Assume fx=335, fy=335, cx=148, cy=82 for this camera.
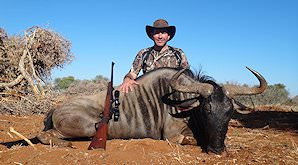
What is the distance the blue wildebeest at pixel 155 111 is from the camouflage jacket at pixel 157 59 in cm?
76

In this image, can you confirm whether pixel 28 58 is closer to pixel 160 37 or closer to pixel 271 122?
pixel 160 37

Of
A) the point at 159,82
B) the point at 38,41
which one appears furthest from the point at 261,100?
the point at 159,82

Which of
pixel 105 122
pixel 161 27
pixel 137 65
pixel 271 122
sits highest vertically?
pixel 161 27

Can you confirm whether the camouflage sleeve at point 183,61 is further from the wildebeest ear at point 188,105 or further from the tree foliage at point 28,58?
the tree foliage at point 28,58

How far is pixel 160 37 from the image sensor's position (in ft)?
18.0

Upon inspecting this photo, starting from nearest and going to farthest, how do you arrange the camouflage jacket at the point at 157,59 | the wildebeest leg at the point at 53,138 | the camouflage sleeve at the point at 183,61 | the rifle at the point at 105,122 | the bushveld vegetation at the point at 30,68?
the rifle at the point at 105,122
the wildebeest leg at the point at 53,138
the camouflage sleeve at the point at 183,61
the camouflage jacket at the point at 157,59
the bushveld vegetation at the point at 30,68

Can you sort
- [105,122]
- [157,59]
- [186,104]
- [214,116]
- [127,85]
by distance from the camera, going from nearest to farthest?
[214,116] < [105,122] < [186,104] < [127,85] < [157,59]

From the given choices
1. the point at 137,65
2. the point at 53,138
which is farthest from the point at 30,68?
the point at 53,138

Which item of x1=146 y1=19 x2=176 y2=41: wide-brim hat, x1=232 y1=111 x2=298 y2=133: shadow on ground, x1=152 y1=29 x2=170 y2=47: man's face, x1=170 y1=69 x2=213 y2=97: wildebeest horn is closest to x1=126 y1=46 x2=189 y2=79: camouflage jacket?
x1=152 y1=29 x2=170 y2=47: man's face

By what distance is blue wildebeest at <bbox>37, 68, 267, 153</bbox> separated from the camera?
3893mm

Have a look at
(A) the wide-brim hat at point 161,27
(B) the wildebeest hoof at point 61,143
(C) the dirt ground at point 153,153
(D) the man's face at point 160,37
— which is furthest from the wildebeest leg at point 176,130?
(A) the wide-brim hat at point 161,27

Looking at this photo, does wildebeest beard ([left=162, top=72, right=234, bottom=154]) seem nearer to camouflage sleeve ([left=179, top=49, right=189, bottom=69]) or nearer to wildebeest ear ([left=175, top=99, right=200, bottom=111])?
wildebeest ear ([left=175, top=99, right=200, bottom=111])

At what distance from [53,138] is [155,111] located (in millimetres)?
1312

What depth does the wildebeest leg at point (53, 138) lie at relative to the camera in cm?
387
